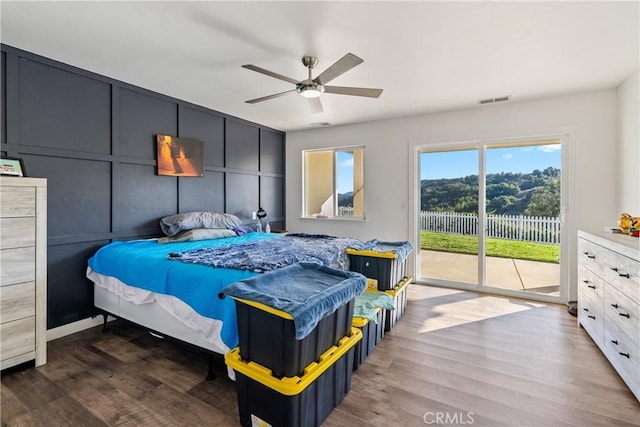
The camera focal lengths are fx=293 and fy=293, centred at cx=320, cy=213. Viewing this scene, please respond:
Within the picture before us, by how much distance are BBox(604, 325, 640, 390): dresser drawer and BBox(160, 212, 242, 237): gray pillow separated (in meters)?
3.83

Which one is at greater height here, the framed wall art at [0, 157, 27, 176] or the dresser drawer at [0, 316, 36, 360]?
the framed wall art at [0, 157, 27, 176]

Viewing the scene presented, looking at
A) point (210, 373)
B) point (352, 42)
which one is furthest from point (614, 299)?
point (210, 373)

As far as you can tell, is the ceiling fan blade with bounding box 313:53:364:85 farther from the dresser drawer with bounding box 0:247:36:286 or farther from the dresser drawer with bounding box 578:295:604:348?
the dresser drawer with bounding box 578:295:604:348

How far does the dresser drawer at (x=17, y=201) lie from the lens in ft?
6.70

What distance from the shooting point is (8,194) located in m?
2.06

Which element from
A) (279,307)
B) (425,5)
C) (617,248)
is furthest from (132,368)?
(617,248)

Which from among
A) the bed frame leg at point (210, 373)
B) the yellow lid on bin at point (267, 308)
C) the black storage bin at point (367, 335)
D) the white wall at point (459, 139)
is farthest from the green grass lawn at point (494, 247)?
the yellow lid on bin at point (267, 308)

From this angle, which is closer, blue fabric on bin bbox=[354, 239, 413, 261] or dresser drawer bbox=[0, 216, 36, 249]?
dresser drawer bbox=[0, 216, 36, 249]

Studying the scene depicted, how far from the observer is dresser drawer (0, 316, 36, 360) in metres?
2.07

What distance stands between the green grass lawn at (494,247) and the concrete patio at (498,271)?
75 mm

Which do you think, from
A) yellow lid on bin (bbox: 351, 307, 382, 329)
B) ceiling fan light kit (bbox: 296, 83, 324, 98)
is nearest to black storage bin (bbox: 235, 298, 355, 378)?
yellow lid on bin (bbox: 351, 307, 382, 329)

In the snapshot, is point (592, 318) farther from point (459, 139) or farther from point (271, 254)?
point (271, 254)

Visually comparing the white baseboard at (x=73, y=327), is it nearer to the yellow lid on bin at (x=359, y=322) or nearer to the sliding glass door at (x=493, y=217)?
the yellow lid on bin at (x=359, y=322)

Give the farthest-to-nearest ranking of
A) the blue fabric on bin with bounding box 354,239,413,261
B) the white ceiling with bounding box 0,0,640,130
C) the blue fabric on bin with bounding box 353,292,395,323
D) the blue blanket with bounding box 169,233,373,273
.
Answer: the blue fabric on bin with bounding box 354,239,413,261 → the blue fabric on bin with bounding box 353,292,395,323 → the blue blanket with bounding box 169,233,373,273 → the white ceiling with bounding box 0,0,640,130
